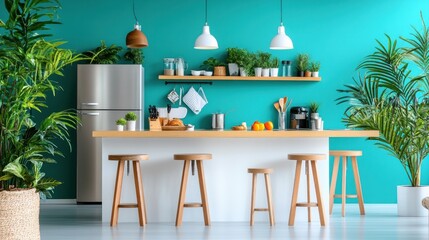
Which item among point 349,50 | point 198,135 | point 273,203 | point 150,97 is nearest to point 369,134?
point 273,203

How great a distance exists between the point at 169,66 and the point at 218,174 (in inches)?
92.9

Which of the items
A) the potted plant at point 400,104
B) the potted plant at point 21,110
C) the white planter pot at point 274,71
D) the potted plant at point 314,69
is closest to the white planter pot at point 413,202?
the potted plant at point 400,104

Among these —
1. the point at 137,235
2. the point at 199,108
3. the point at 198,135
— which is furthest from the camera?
the point at 199,108

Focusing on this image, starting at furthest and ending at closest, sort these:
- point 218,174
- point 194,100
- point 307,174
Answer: point 194,100 < point 218,174 < point 307,174

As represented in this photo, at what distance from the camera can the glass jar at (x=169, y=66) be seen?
359 inches

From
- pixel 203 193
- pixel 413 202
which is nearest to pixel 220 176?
pixel 203 193

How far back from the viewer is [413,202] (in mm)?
7820

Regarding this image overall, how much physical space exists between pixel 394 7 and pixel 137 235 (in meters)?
4.87

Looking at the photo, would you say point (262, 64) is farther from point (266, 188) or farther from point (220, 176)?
point (266, 188)

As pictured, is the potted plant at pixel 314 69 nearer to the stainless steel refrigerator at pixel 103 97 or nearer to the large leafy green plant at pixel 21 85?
the stainless steel refrigerator at pixel 103 97

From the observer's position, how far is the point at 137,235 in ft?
20.9

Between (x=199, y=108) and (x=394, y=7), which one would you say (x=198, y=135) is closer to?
(x=199, y=108)

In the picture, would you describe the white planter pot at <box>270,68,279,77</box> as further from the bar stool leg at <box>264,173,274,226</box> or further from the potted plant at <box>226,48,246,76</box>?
the bar stool leg at <box>264,173,274,226</box>

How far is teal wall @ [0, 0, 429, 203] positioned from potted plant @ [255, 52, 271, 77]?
178mm
